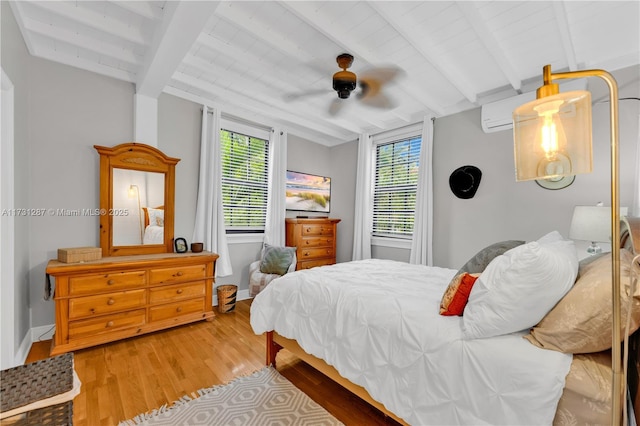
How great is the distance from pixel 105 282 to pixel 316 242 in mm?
2744

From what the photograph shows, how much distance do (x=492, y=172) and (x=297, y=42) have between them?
2.69m

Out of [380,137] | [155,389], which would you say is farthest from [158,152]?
[380,137]

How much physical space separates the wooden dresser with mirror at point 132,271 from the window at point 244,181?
0.80 m

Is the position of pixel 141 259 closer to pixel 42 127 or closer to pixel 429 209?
pixel 42 127

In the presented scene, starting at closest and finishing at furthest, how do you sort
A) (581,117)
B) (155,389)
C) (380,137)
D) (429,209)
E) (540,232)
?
1. (581,117)
2. (155,389)
3. (540,232)
4. (429,209)
5. (380,137)

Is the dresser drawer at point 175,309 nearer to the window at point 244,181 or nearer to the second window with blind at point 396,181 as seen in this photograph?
the window at point 244,181

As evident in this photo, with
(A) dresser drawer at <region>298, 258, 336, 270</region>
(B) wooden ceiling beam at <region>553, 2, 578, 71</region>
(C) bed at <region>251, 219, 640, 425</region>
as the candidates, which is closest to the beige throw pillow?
(C) bed at <region>251, 219, 640, 425</region>

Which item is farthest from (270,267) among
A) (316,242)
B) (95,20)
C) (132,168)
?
(95,20)

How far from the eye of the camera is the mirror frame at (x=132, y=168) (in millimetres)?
2877

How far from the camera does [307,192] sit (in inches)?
190

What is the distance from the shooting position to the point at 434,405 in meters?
1.28

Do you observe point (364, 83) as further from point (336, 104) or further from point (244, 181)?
point (244, 181)

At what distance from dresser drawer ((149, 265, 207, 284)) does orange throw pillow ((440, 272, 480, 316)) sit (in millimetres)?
2606

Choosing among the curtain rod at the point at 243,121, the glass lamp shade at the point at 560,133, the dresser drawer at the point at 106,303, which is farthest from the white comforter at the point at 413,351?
the curtain rod at the point at 243,121
